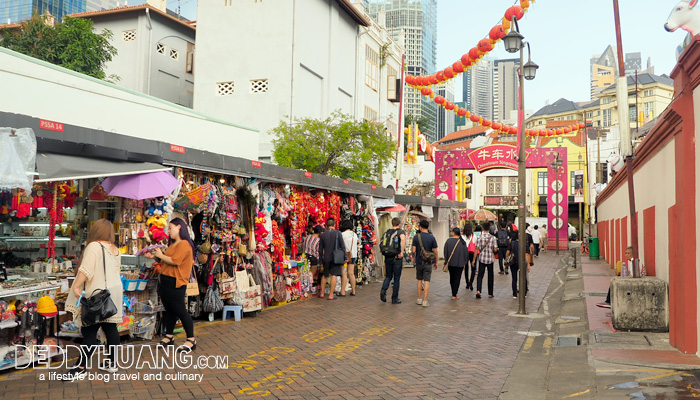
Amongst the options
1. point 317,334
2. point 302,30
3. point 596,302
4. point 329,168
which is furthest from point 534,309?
point 302,30

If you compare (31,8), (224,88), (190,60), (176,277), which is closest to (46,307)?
(176,277)

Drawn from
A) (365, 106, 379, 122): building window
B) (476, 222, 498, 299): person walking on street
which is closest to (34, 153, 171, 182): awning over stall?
(476, 222, 498, 299): person walking on street

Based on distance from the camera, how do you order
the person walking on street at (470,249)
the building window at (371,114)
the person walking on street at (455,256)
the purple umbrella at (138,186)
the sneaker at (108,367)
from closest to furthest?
the sneaker at (108,367) → the purple umbrella at (138,186) → the person walking on street at (455,256) → the person walking on street at (470,249) → the building window at (371,114)

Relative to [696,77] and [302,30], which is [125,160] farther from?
[302,30]

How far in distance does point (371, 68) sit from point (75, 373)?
1180 inches

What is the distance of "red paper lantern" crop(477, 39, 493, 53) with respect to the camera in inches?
600

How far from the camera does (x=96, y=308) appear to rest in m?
6.12

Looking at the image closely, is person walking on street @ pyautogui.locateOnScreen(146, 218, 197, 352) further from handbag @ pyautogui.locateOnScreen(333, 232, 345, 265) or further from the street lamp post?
the street lamp post

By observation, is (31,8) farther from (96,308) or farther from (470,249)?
(96,308)

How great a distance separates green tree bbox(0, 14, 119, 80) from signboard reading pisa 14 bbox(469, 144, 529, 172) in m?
18.6

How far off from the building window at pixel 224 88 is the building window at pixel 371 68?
9.43 meters

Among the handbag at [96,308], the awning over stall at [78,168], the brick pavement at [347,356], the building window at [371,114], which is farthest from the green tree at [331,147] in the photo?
the handbag at [96,308]

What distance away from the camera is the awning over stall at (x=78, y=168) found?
6.65 m

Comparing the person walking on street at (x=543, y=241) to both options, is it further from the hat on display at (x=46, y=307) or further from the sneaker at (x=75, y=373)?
the sneaker at (x=75, y=373)
